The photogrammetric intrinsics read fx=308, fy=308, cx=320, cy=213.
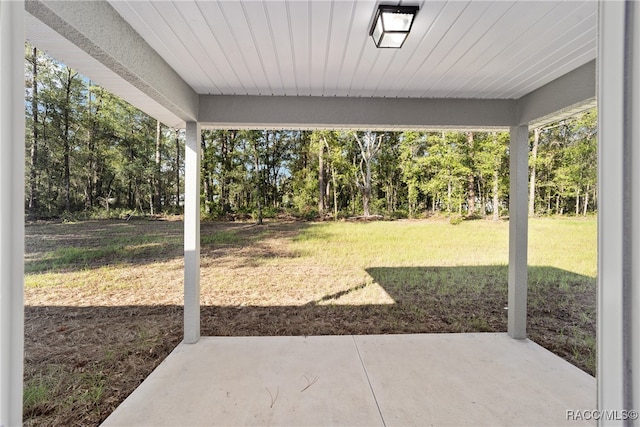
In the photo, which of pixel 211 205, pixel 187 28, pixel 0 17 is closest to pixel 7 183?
pixel 0 17

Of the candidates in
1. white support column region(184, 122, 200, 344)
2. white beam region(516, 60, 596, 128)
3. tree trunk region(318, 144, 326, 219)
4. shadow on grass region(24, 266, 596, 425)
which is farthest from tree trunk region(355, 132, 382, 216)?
white support column region(184, 122, 200, 344)

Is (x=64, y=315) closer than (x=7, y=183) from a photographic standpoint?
No

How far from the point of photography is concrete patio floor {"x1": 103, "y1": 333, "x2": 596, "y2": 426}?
2207 millimetres

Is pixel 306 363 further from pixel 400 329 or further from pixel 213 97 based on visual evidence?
pixel 213 97

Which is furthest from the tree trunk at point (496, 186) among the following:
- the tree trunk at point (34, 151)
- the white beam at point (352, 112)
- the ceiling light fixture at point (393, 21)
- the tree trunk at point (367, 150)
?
the tree trunk at point (34, 151)

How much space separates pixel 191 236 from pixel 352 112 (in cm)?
221

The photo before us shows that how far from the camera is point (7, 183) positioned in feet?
2.02

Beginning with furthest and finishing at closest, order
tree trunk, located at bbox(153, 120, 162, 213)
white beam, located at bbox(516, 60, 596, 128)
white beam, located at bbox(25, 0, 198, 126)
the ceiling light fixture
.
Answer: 1. tree trunk, located at bbox(153, 120, 162, 213)
2. white beam, located at bbox(516, 60, 596, 128)
3. the ceiling light fixture
4. white beam, located at bbox(25, 0, 198, 126)

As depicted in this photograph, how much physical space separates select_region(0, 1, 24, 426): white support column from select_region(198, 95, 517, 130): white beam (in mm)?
2796

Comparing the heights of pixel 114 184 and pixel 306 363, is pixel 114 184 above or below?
above

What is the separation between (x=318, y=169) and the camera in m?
7.51

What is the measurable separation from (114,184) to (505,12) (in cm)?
634

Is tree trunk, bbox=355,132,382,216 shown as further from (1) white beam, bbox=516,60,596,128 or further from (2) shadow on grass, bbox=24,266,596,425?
(1) white beam, bbox=516,60,596,128

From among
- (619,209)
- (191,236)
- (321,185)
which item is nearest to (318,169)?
(321,185)
